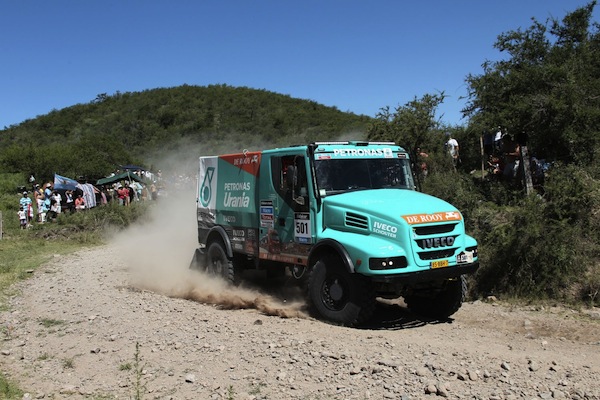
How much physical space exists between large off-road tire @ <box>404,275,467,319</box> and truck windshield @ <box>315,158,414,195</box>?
5.60ft

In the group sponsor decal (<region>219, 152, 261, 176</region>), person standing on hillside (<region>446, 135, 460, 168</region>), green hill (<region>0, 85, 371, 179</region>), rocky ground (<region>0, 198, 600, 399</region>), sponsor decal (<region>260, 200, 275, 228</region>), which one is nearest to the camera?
rocky ground (<region>0, 198, 600, 399</region>)

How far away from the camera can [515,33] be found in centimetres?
1590

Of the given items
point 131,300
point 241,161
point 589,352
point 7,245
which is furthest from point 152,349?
point 7,245

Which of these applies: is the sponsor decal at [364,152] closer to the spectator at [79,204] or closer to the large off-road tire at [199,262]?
the large off-road tire at [199,262]

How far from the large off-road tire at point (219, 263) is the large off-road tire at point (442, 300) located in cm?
345

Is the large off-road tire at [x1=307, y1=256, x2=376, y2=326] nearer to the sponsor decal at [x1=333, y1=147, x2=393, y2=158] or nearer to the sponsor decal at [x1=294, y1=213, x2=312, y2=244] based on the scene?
the sponsor decal at [x1=294, y1=213, x2=312, y2=244]

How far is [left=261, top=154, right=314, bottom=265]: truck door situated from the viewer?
863 centimetres

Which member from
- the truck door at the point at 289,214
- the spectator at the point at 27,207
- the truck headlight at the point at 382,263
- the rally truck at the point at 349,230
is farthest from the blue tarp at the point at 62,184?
the truck headlight at the point at 382,263

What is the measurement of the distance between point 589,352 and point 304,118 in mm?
60264

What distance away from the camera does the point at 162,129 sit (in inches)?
2522

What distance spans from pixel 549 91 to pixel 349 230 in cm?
817

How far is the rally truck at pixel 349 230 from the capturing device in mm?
7543

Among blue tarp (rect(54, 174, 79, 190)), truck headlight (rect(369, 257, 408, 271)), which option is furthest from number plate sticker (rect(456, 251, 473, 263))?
blue tarp (rect(54, 174, 79, 190))

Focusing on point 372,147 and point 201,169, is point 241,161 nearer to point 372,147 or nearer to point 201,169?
point 201,169
